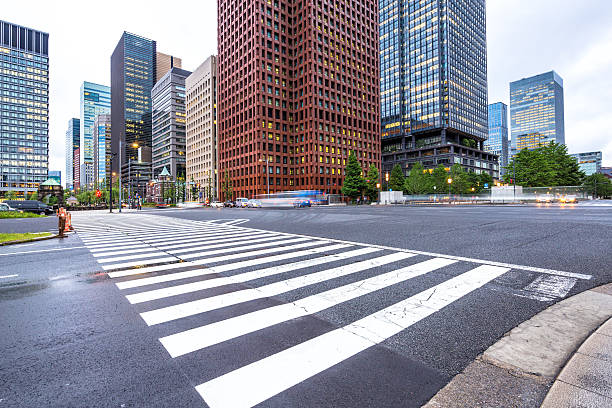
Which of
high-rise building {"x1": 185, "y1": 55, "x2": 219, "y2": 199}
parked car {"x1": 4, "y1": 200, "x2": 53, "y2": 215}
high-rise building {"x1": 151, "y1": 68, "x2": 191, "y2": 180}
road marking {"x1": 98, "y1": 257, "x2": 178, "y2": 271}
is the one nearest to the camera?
road marking {"x1": 98, "y1": 257, "x2": 178, "y2": 271}

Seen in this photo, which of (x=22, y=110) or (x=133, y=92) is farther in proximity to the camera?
(x=133, y=92)

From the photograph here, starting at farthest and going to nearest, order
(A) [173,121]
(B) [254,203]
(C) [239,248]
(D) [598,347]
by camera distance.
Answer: (A) [173,121] < (B) [254,203] < (C) [239,248] < (D) [598,347]

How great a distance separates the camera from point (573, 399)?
2.02m

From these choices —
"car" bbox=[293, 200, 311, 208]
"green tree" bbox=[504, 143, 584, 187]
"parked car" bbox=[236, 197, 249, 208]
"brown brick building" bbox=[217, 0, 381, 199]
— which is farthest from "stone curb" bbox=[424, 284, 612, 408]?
"brown brick building" bbox=[217, 0, 381, 199]

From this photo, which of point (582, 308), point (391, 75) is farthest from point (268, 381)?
point (391, 75)

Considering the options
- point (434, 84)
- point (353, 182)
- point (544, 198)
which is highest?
point (434, 84)

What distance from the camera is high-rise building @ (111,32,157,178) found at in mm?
175125

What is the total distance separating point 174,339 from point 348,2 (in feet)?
349

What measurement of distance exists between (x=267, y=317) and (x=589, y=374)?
3.19 metres

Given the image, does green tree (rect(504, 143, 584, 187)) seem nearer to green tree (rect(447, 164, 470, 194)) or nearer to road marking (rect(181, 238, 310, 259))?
green tree (rect(447, 164, 470, 194))

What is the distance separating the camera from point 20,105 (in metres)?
130

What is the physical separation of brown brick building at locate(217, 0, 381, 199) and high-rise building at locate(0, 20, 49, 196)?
363 ft

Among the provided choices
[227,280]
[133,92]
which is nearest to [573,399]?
[227,280]

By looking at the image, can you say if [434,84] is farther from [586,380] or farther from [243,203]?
[586,380]
